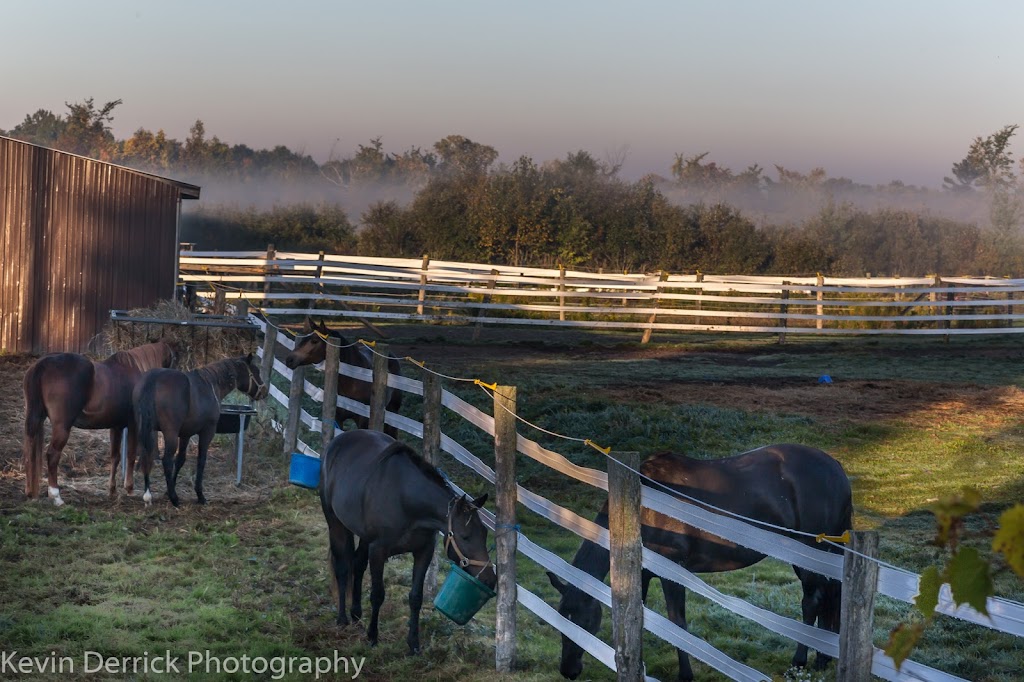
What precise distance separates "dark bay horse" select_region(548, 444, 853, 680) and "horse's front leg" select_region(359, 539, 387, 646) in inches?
42.3

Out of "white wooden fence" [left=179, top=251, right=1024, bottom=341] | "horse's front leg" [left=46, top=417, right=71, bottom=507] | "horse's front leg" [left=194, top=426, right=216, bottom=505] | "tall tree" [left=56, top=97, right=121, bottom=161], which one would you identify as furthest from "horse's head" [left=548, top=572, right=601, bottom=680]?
"tall tree" [left=56, top=97, right=121, bottom=161]

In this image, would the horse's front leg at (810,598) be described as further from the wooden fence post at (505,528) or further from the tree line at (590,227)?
the tree line at (590,227)

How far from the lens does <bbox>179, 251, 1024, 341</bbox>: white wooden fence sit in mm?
22297

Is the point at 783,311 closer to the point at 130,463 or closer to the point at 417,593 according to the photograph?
the point at 130,463

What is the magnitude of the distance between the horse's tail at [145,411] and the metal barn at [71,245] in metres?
9.10

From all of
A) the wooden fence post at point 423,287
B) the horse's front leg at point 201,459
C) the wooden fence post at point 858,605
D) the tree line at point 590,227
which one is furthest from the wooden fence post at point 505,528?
the tree line at point 590,227

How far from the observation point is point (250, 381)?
1017 cm

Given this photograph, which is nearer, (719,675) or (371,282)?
(719,675)

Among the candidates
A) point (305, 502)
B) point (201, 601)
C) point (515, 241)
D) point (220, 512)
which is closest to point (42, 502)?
point (220, 512)

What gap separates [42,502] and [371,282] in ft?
49.2

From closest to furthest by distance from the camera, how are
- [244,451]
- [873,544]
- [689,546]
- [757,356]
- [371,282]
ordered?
[873,544] → [689,546] → [244,451] → [757,356] → [371,282]

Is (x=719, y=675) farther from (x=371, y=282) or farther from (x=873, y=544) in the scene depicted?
(x=371, y=282)

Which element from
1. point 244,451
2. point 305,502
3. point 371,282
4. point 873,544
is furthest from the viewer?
point 371,282

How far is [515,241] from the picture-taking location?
3894 centimetres
